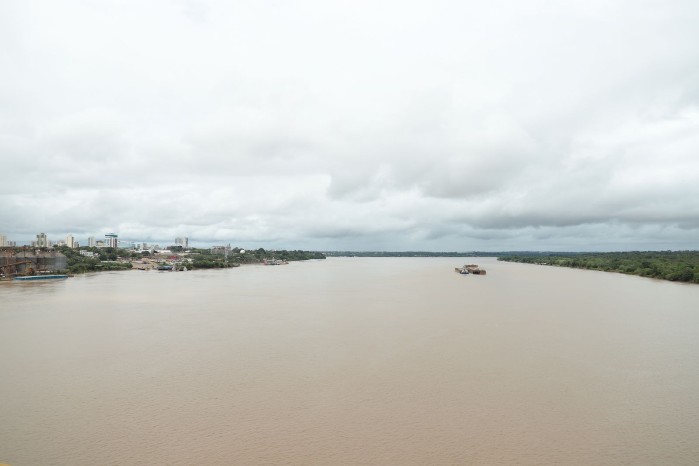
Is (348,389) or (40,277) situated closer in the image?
(348,389)

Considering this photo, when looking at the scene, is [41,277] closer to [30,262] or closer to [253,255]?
[30,262]

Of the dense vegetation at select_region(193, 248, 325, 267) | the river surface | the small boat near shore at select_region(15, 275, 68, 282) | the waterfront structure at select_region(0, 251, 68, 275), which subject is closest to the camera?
the river surface

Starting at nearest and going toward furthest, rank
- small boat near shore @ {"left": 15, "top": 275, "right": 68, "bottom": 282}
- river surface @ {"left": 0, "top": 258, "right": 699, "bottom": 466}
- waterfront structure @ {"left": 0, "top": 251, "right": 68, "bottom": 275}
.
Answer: river surface @ {"left": 0, "top": 258, "right": 699, "bottom": 466} < small boat near shore @ {"left": 15, "top": 275, "right": 68, "bottom": 282} < waterfront structure @ {"left": 0, "top": 251, "right": 68, "bottom": 275}

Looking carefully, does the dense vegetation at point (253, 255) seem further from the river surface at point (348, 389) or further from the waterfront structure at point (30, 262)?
the river surface at point (348, 389)

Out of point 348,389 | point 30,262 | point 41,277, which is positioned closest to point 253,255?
point 30,262

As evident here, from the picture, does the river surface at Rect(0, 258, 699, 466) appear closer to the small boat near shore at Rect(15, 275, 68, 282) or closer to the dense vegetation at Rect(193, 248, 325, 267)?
the small boat near shore at Rect(15, 275, 68, 282)

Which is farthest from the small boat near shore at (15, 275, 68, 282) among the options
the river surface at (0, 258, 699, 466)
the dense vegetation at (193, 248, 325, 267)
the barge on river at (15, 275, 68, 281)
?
the dense vegetation at (193, 248, 325, 267)

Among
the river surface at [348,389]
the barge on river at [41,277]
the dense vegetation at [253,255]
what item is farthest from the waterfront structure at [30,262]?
the dense vegetation at [253,255]

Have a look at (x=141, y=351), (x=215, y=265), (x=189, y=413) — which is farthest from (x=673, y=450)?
(x=215, y=265)
